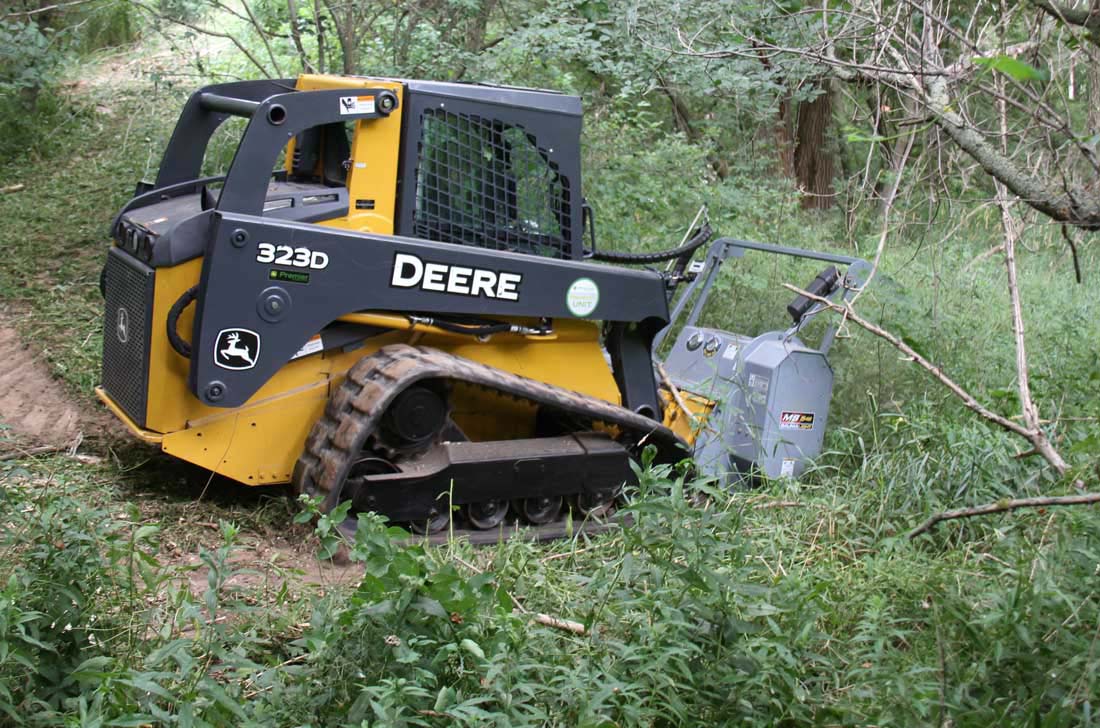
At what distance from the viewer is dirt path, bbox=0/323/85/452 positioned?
5778 millimetres

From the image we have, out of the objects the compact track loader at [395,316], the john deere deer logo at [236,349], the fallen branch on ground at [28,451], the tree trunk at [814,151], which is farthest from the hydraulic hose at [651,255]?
the tree trunk at [814,151]

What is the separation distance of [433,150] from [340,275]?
798mm

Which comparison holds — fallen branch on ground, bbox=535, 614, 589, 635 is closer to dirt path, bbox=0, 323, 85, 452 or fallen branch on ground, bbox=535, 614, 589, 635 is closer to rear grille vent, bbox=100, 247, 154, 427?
rear grille vent, bbox=100, 247, 154, 427

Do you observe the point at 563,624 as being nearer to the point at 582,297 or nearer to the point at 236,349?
the point at 236,349

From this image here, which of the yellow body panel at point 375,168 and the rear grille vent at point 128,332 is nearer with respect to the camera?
the rear grille vent at point 128,332

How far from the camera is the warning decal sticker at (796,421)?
247 inches

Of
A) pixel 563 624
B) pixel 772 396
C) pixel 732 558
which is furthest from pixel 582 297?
pixel 563 624

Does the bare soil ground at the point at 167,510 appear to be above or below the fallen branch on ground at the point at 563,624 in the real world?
below

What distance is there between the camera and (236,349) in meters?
4.70

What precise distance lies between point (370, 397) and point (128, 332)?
112 cm

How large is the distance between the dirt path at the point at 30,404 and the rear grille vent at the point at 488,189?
2227 mm

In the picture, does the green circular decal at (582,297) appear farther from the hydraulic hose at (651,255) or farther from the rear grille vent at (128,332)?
the rear grille vent at (128,332)

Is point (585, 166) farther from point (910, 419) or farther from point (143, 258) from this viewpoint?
point (143, 258)

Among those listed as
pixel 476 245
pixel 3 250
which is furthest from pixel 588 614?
pixel 3 250
